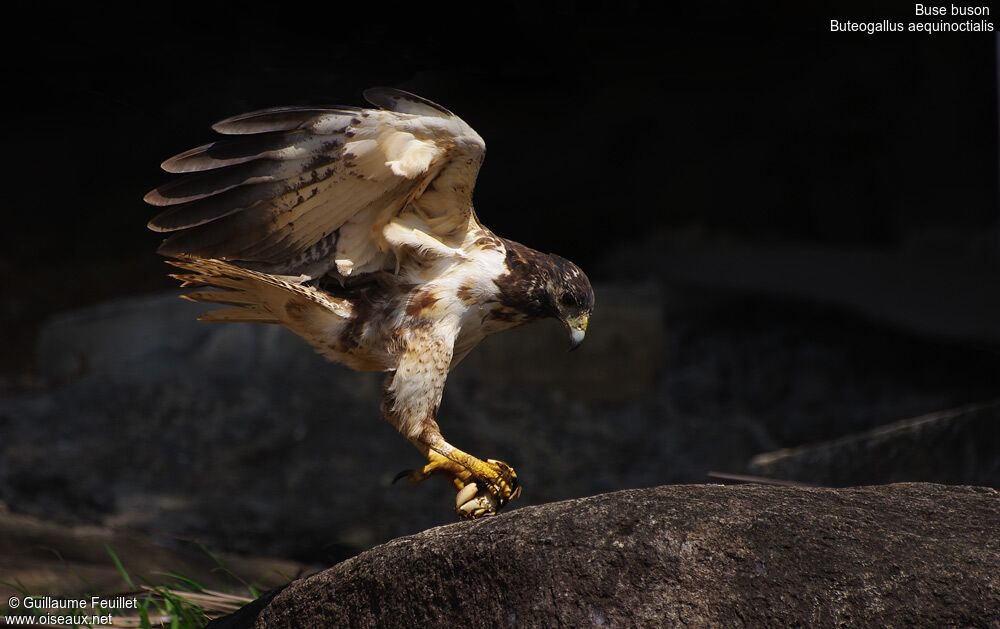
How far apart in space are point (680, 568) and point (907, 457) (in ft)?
4.74

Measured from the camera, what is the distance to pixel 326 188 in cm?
150

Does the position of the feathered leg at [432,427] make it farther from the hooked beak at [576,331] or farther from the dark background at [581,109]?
the dark background at [581,109]

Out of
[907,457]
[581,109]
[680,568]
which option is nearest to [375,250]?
[680,568]

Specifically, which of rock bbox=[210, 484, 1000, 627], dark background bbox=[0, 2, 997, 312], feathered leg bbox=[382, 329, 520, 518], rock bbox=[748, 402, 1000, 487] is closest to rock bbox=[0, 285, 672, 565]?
dark background bbox=[0, 2, 997, 312]

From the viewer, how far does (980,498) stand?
4.48ft

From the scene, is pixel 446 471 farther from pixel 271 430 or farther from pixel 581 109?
pixel 581 109

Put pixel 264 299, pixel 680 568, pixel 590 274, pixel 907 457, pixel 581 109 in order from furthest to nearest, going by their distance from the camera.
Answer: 1. pixel 590 274
2. pixel 581 109
3. pixel 907 457
4. pixel 264 299
5. pixel 680 568

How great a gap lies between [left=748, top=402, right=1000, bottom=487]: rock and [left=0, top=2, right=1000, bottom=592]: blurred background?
57 cm

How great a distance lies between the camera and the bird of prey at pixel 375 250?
4.80 ft

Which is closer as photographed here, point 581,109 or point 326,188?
point 326,188

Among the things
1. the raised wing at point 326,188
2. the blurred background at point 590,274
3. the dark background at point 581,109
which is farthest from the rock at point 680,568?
the blurred background at point 590,274

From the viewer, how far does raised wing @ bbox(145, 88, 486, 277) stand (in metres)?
1.45

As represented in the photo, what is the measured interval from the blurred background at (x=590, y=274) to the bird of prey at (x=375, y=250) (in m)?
1.15

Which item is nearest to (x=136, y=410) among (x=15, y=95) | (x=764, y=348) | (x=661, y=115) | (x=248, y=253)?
(x=15, y=95)
